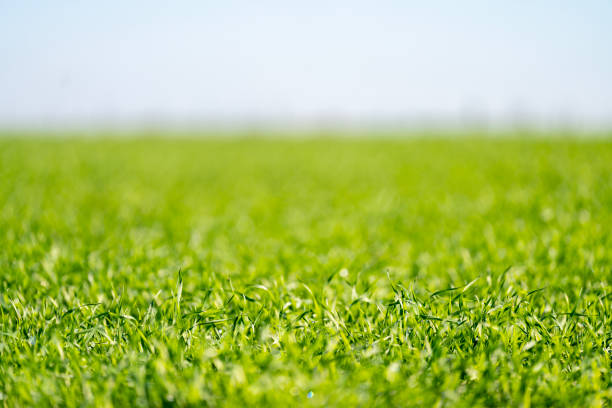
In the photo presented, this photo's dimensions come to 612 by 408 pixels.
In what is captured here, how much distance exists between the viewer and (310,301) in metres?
2.61

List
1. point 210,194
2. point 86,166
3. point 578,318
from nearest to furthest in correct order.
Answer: point 578,318
point 210,194
point 86,166

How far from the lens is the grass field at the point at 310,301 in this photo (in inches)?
72.2

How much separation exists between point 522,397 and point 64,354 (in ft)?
6.63

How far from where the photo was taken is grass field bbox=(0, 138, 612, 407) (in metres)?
1.83

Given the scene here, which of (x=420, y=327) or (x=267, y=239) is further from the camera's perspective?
(x=267, y=239)

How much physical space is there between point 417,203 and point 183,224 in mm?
3124

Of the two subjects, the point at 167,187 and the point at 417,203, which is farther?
the point at 167,187

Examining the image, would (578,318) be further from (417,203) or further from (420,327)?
(417,203)

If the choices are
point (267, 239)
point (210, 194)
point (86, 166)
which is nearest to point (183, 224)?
point (267, 239)

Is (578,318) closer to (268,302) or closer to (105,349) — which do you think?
(268,302)

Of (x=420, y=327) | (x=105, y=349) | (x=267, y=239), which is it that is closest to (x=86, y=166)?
(x=267, y=239)

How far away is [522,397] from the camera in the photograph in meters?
1.83

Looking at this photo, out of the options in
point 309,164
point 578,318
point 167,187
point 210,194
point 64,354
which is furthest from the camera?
point 309,164

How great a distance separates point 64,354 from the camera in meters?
2.09
